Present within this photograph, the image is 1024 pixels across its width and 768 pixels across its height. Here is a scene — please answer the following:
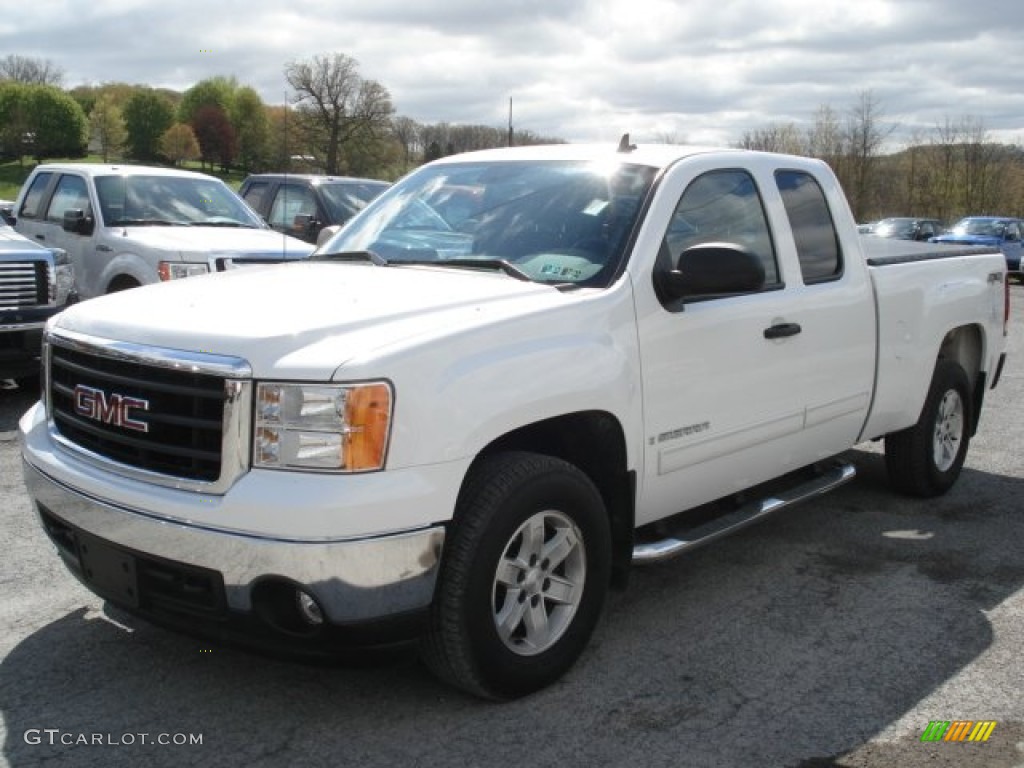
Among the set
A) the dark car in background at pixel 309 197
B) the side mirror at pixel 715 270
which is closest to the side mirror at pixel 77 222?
the dark car in background at pixel 309 197

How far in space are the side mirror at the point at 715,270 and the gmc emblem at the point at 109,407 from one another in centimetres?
197

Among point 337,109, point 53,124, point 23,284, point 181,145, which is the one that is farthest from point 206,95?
point 23,284

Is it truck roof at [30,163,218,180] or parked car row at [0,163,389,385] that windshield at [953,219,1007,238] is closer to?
parked car row at [0,163,389,385]

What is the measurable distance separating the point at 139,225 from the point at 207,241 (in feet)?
3.14

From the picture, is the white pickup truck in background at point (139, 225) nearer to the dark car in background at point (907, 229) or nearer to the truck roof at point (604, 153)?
the truck roof at point (604, 153)

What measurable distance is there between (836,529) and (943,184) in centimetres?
5643

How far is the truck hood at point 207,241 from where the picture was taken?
30.4 ft

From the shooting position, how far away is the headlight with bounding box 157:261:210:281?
910 cm

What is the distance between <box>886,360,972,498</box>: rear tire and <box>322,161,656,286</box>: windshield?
2.76 metres

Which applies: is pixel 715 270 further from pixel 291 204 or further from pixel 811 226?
pixel 291 204

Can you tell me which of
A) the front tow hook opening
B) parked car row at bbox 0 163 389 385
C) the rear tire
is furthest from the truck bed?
parked car row at bbox 0 163 389 385

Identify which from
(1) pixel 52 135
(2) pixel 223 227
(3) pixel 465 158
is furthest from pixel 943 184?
(1) pixel 52 135

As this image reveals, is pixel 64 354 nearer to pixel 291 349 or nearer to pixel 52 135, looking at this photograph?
pixel 291 349

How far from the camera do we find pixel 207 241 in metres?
9.56
